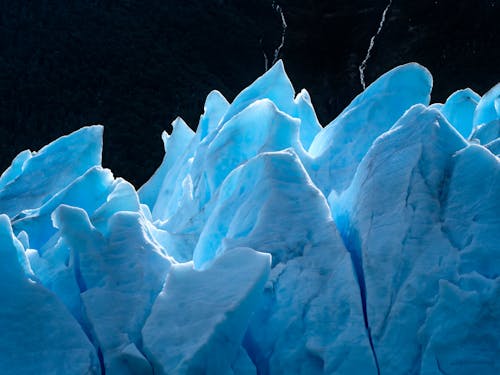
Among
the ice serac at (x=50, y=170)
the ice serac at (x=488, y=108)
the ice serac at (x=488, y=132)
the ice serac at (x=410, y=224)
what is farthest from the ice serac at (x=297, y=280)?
the ice serac at (x=488, y=108)

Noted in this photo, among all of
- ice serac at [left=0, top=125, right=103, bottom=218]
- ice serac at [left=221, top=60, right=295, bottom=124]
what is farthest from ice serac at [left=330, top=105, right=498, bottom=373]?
ice serac at [left=0, top=125, right=103, bottom=218]

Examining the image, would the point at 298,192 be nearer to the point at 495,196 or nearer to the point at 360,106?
the point at 495,196

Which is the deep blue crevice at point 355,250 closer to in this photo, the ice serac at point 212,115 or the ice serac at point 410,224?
the ice serac at point 410,224

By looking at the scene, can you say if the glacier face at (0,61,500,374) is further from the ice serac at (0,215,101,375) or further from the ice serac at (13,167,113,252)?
the ice serac at (13,167,113,252)

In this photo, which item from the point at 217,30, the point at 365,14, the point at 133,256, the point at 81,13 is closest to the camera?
the point at 133,256

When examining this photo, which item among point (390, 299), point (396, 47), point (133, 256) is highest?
point (133, 256)

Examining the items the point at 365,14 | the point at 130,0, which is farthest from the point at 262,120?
the point at 365,14

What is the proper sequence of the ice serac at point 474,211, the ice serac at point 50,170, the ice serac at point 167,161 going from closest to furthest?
1. the ice serac at point 474,211
2. the ice serac at point 50,170
3. the ice serac at point 167,161
